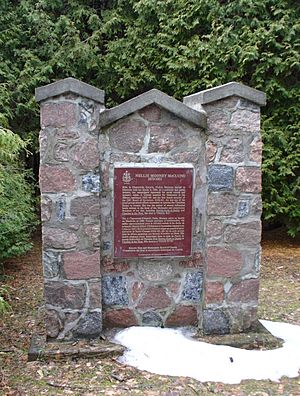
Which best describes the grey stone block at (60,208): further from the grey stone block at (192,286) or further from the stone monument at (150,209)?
the grey stone block at (192,286)

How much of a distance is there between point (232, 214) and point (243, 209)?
0.32 ft

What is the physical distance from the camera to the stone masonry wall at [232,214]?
346 centimetres

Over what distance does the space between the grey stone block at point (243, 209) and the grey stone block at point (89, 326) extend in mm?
1326

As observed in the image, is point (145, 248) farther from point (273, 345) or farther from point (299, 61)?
point (299, 61)

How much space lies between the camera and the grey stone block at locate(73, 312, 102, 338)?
3.45 meters

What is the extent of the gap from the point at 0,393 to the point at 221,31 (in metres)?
6.08

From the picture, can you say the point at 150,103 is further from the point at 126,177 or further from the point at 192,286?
the point at 192,286

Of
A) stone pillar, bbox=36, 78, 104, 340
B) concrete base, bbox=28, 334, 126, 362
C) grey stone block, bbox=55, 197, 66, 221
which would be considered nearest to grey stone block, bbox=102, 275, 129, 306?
stone pillar, bbox=36, 78, 104, 340

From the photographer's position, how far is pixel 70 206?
3334 mm

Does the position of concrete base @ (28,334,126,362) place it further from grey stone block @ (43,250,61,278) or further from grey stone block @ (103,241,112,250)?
grey stone block @ (103,241,112,250)

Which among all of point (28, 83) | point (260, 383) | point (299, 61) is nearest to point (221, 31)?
point (299, 61)

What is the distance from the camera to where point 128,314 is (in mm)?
3600

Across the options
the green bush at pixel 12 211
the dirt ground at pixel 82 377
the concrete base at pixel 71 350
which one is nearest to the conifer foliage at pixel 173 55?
the green bush at pixel 12 211

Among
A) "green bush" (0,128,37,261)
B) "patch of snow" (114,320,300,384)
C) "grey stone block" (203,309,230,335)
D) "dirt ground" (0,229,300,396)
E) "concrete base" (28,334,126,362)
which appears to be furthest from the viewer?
"green bush" (0,128,37,261)
